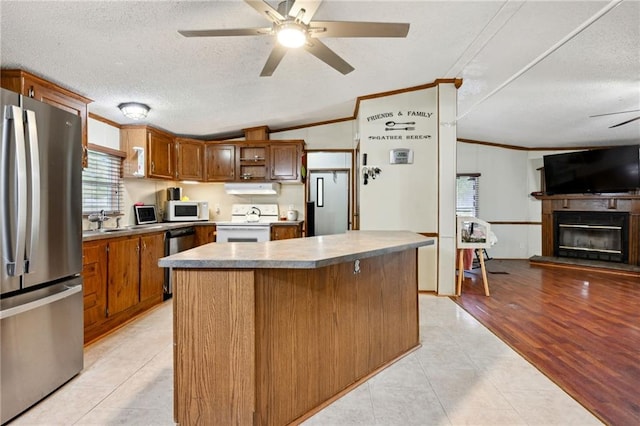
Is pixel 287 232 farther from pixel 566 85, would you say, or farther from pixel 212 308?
pixel 566 85

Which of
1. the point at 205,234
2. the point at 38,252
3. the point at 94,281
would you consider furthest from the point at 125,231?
the point at 205,234

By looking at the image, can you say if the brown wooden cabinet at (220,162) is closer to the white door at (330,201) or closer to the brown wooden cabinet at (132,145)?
the brown wooden cabinet at (132,145)

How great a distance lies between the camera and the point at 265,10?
1.77 m

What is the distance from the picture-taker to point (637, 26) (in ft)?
8.27

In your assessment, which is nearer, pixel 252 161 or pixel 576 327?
pixel 576 327

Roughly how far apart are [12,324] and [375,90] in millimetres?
4014

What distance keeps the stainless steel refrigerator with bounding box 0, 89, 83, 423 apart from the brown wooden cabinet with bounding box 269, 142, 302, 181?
10.3ft

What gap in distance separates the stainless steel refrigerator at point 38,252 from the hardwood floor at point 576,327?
3.22 meters

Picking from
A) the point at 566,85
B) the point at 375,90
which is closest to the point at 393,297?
the point at 375,90

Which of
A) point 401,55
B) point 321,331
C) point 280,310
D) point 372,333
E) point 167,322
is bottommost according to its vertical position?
point 167,322

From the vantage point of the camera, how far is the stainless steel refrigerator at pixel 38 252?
1707 millimetres

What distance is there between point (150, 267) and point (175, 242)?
577mm

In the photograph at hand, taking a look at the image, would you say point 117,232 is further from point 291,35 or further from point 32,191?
point 291,35

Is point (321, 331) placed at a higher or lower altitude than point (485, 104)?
lower
